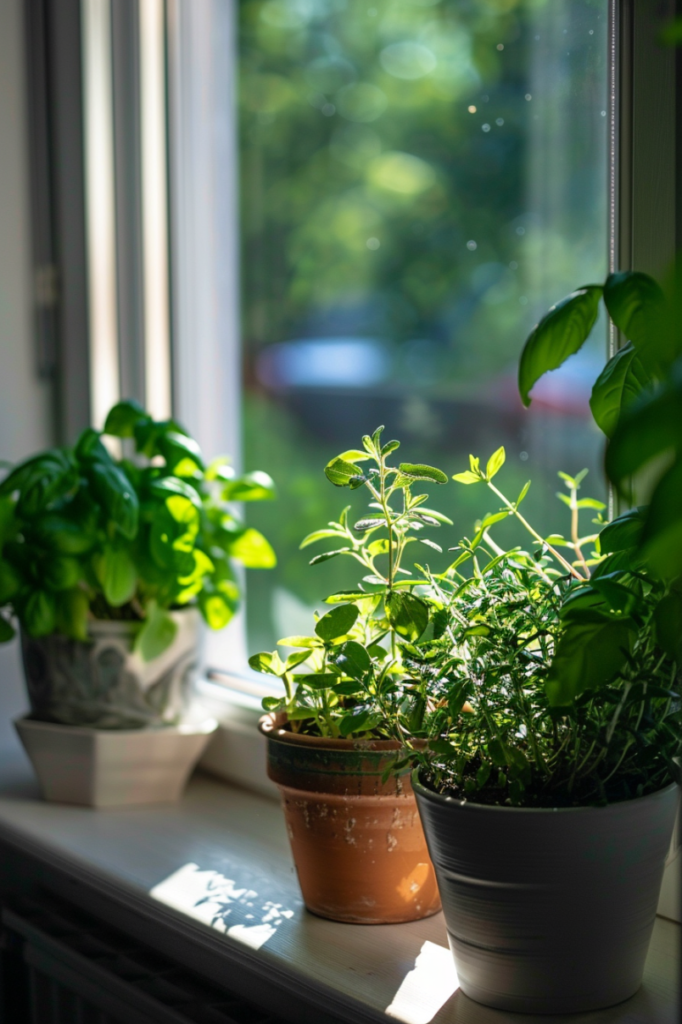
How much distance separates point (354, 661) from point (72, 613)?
0.48 meters

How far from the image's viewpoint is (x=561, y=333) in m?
0.57

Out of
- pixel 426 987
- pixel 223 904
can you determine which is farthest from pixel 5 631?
pixel 426 987

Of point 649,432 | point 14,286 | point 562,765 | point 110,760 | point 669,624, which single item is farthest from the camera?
point 14,286

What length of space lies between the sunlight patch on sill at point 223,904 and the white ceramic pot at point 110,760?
18cm

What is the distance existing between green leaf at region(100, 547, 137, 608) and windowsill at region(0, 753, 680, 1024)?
27cm

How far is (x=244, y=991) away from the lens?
2.60 feet

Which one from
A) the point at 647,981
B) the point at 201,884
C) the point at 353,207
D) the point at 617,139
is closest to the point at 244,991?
the point at 201,884

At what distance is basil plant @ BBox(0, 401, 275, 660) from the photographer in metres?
1.00

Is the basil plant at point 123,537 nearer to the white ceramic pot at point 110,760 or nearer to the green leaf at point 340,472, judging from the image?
the white ceramic pot at point 110,760

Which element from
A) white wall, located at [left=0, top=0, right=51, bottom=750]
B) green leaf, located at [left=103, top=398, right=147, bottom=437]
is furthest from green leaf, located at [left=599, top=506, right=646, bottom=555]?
white wall, located at [left=0, top=0, right=51, bottom=750]

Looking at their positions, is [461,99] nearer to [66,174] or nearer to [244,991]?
[66,174]

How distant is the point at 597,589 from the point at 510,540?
528mm

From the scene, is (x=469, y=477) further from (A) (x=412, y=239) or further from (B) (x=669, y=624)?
(A) (x=412, y=239)

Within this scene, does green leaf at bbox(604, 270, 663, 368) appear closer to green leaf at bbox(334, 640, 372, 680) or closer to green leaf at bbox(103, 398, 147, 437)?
green leaf at bbox(334, 640, 372, 680)
